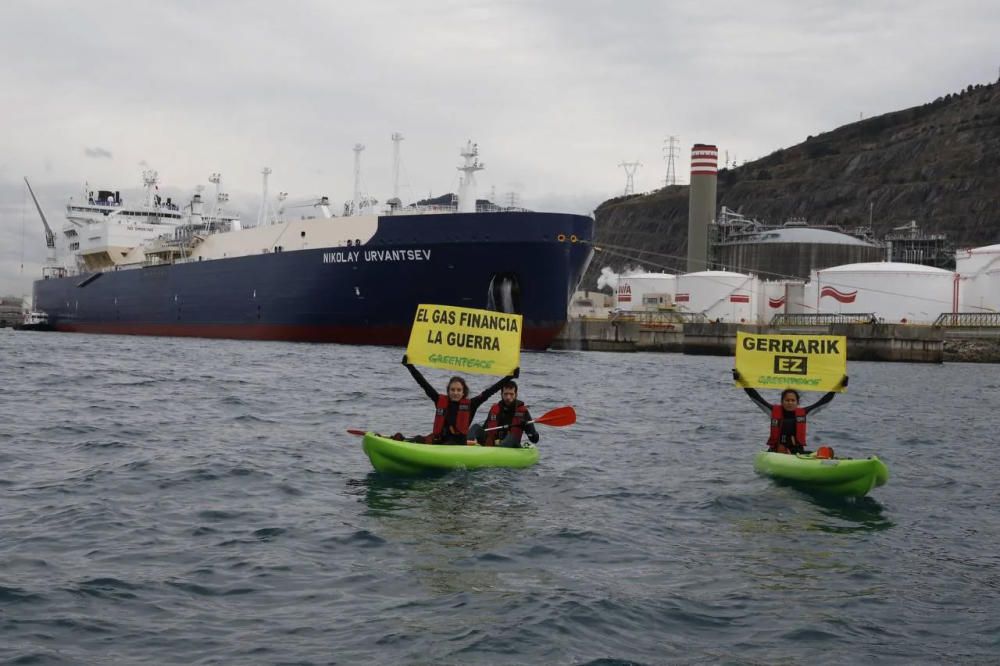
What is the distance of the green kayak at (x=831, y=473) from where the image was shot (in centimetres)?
1461

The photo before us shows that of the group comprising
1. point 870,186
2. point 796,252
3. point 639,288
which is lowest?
point 639,288

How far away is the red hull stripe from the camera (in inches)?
2013

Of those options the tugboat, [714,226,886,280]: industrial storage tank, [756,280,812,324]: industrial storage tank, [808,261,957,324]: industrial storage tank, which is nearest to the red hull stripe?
the tugboat

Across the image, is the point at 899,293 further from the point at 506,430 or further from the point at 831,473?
the point at 506,430

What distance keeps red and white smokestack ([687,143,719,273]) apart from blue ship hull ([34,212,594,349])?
56.8m

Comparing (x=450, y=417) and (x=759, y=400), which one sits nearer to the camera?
(x=450, y=417)

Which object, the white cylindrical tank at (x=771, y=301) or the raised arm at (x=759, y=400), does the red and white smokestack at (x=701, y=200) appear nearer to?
the white cylindrical tank at (x=771, y=301)

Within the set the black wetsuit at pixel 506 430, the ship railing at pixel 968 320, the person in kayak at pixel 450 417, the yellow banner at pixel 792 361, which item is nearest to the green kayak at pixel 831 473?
the yellow banner at pixel 792 361

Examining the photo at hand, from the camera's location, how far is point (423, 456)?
15156 millimetres

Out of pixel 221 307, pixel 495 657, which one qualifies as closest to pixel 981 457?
pixel 495 657

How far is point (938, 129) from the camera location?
14000 cm

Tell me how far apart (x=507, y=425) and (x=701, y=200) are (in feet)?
308

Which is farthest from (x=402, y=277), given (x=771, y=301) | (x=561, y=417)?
(x=771, y=301)

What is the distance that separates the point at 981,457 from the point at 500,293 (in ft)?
101
